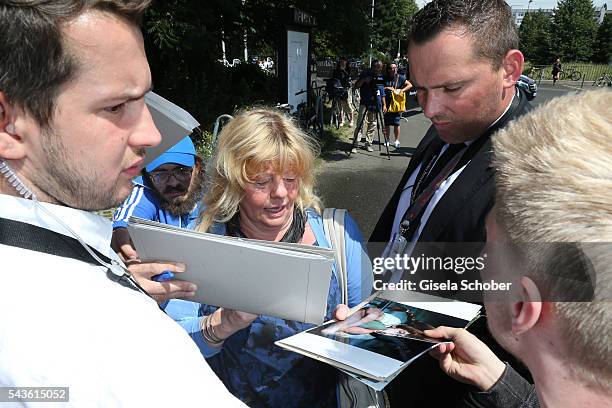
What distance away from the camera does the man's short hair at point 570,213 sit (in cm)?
68

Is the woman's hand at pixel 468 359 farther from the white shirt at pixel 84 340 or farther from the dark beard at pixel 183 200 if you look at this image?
the dark beard at pixel 183 200

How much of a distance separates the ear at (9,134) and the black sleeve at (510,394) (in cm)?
129

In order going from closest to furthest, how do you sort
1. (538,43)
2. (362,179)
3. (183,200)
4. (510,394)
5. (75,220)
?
(75,220) < (510,394) < (183,200) < (362,179) < (538,43)

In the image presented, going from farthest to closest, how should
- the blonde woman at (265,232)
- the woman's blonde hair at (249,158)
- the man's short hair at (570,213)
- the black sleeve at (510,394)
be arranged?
1. the woman's blonde hair at (249,158)
2. the blonde woman at (265,232)
3. the black sleeve at (510,394)
4. the man's short hair at (570,213)

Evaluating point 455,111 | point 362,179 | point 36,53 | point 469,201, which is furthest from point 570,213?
point 362,179

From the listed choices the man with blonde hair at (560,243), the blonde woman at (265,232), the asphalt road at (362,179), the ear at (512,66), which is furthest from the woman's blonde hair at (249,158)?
the asphalt road at (362,179)

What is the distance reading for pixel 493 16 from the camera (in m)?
1.73

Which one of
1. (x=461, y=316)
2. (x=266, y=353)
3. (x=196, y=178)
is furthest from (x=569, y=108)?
(x=196, y=178)

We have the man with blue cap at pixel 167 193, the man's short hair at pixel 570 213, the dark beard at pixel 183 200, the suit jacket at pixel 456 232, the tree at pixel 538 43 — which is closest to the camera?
the man's short hair at pixel 570 213

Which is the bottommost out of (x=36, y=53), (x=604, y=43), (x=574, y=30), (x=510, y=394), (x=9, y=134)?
(x=510, y=394)

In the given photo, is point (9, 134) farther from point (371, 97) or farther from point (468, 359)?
point (371, 97)

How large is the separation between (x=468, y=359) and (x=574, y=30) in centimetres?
6630

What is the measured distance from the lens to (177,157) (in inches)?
101

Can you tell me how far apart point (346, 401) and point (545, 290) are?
994 millimetres
